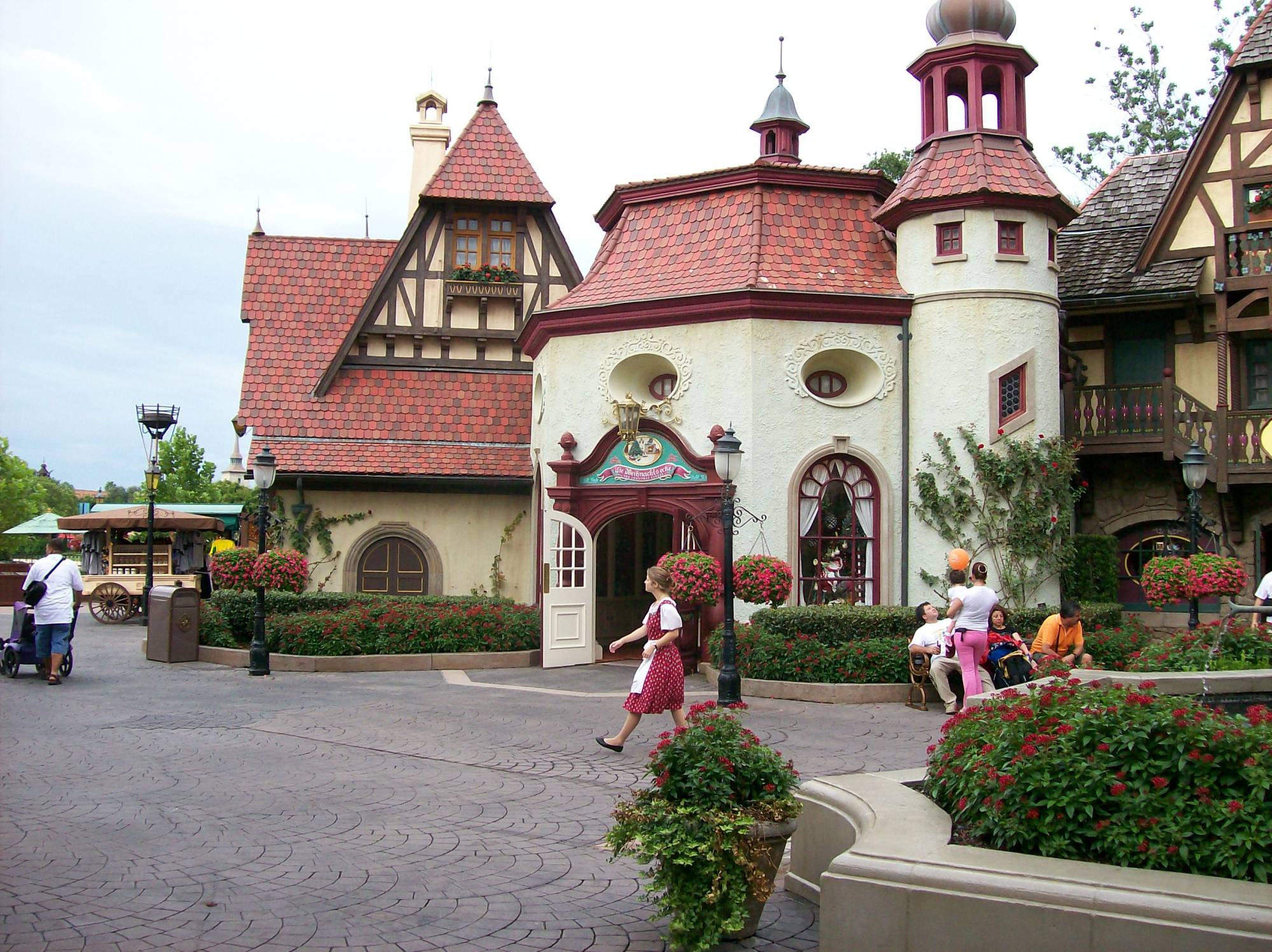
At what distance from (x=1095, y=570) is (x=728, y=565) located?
8.62 metres

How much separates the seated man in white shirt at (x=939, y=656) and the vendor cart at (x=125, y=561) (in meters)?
18.5

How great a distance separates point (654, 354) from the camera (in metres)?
18.8

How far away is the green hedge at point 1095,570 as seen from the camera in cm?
1945

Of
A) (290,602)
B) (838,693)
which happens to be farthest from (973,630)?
(290,602)

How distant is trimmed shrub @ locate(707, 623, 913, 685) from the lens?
47.5 feet

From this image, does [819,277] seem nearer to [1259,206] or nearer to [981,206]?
[981,206]

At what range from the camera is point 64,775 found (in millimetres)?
9367

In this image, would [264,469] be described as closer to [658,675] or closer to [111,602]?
[658,675]

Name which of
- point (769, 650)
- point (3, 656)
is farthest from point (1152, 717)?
point (3, 656)

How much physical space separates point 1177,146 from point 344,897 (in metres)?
36.6

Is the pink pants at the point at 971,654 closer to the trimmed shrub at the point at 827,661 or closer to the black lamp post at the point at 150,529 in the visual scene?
the trimmed shrub at the point at 827,661

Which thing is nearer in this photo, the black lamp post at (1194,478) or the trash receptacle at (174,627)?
the black lamp post at (1194,478)

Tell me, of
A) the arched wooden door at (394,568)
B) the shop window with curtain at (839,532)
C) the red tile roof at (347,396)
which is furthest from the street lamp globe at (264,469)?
the shop window with curtain at (839,532)

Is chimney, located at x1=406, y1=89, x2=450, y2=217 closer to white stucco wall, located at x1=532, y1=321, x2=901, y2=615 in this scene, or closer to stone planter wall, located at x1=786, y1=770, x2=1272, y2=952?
white stucco wall, located at x1=532, y1=321, x2=901, y2=615
